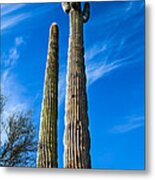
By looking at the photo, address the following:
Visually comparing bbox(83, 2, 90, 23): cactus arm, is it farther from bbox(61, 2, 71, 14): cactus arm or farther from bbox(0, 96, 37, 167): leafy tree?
bbox(0, 96, 37, 167): leafy tree

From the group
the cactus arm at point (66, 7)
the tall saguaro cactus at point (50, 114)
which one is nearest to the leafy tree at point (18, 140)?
the tall saguaro cactus at point (50, 114)

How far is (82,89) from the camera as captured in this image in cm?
289

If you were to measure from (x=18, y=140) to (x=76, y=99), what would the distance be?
0.43m

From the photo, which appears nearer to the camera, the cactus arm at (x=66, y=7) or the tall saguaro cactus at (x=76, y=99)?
the tall saguaro cactus at (x=76, y=99)

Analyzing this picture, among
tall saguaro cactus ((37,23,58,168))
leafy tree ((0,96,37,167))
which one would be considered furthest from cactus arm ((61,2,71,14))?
leafy tree ((0,96,37,167))

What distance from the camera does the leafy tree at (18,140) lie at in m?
2.92

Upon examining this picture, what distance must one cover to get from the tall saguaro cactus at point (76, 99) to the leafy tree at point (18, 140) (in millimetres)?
219

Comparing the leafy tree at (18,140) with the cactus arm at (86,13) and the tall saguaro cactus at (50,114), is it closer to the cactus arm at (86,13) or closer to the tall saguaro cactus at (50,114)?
the tall saguaro cactus at (50,114)

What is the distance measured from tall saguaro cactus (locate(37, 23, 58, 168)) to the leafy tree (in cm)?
6

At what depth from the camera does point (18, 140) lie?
2.96 meters

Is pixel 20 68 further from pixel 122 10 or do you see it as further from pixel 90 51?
pixel 122 10

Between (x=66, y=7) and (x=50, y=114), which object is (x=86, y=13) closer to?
(x=66, y=7)

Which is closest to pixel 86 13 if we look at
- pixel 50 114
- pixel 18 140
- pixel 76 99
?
pixel 76 99

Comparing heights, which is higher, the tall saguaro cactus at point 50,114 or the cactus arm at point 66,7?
the cactus arm at point 66,7
